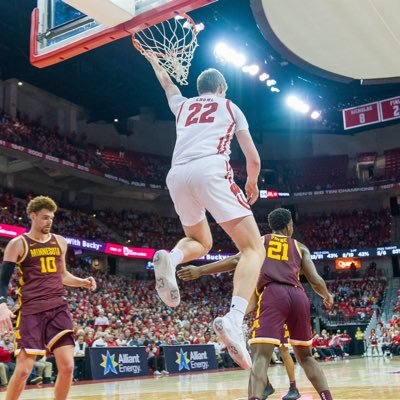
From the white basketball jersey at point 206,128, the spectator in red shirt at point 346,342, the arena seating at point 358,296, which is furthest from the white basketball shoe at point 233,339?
the arena seating at point 358,296

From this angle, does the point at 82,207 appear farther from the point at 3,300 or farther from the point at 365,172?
the point at 3,300

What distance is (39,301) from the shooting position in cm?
498

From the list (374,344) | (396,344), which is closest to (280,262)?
(396,344)

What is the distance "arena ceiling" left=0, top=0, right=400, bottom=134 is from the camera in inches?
953

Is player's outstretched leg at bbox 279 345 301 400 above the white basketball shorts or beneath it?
beneath

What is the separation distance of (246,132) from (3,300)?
2400 millimetres

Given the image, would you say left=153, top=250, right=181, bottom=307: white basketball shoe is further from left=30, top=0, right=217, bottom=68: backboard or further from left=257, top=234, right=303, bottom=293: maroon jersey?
left=30, top=0, right=217, bottom=68: backboard

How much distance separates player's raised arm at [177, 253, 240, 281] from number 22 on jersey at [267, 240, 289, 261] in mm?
715

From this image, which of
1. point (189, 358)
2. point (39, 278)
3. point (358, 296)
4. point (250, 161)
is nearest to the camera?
point (250, 161)

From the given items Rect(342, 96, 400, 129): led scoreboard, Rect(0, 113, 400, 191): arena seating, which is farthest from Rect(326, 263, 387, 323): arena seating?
Rect(342, 96, 400, 129): led scoreboard

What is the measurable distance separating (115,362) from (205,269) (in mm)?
11278

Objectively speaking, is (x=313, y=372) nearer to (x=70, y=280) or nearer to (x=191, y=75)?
(x=70, y=280)

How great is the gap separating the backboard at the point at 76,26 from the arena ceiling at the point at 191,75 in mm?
14653

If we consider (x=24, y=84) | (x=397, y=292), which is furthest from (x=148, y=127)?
(x=397, y=292)
